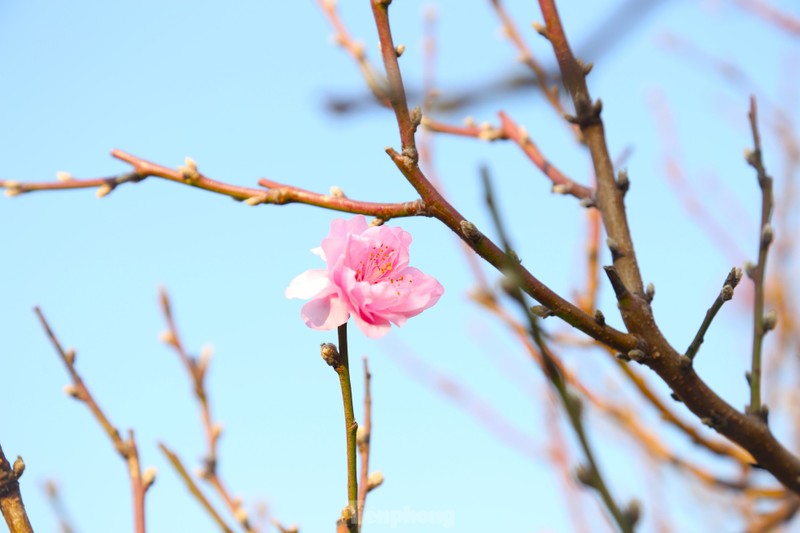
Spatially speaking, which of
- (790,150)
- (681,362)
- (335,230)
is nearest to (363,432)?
(335,230)

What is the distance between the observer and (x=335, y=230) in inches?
44.1

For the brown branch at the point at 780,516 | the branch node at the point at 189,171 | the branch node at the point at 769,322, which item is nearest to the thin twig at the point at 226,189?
the branch node at the point at 189,171

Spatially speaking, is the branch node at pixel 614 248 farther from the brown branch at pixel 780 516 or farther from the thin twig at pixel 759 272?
the brown branch at pixel 780 516

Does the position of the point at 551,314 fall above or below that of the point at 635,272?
below

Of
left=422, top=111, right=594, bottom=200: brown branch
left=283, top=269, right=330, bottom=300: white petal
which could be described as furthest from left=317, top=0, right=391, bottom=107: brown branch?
left=283, top=269, right=330, bottom=300: white petal

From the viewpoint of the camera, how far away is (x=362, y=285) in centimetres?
111

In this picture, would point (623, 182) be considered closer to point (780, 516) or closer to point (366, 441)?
point (366, 441)

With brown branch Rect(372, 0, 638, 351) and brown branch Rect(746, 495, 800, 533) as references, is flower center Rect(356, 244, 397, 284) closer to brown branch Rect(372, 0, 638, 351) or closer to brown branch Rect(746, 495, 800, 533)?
brown branch Rect(372, 0, 638, 351)

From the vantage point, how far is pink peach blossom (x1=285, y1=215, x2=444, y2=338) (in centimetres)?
111

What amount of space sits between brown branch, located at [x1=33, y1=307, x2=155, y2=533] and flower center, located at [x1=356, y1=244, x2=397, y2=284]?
443 mm

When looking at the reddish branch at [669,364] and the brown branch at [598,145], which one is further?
the brown branch at [598,145]

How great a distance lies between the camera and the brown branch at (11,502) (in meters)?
0.99

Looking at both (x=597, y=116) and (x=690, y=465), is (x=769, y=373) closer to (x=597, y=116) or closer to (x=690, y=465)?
(x=690, y=465)

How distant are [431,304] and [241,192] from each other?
347 millimetres
